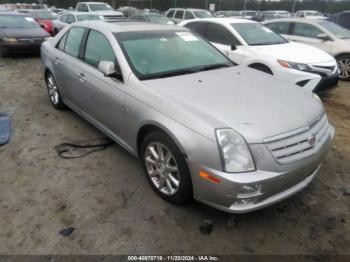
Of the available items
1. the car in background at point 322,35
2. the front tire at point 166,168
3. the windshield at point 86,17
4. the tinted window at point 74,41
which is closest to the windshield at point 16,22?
the windshield at point 86,17

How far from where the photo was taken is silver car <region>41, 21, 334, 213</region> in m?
2.57

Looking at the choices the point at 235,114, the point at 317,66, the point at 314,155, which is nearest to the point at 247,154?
the point at 235,114

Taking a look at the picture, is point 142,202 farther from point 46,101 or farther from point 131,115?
point 46,101

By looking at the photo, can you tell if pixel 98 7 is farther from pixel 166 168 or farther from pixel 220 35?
pixel 166 168

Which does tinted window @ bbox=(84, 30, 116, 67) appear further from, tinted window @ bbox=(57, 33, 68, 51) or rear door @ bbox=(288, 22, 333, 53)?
rear door @ bbox=(288, 22, 333, 53)

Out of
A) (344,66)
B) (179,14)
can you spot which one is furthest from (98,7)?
(344,66)

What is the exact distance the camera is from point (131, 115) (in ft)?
11.0

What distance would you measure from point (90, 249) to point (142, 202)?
2.40 feet

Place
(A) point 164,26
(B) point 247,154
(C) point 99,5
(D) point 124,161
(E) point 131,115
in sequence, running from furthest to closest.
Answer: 1. (C) point 99,5
2. (A) point 164,26
3. (D) point 124,161
4. (E) point 131,115
5. (B) point 247,154

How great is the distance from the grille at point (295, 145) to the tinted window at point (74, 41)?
3084 mm

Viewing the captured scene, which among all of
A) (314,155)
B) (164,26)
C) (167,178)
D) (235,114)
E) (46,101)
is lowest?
(46,101)

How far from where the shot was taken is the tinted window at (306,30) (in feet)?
28.2

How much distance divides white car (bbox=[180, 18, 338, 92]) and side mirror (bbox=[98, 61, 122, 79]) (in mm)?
3272

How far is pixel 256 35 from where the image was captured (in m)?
7.02
